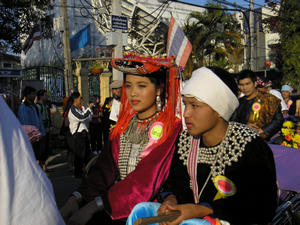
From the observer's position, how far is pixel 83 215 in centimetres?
193

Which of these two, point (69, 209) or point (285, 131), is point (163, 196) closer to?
point (69, 209)

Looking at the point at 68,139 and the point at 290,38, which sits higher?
the point at 290,38

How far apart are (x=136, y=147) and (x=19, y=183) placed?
59.1 inches

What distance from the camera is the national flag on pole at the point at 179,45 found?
5.00 m

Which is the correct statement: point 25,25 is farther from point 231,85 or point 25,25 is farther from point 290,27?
point 290,27

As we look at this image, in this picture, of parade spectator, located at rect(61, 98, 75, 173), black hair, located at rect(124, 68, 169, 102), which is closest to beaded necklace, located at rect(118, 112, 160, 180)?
black hair, located at rect(124, 68, 169, 102)

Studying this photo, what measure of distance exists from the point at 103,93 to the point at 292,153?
14.4 meters

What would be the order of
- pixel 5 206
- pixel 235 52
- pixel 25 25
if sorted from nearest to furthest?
pixel 5 206, pixel 25 25, pixel 235 52

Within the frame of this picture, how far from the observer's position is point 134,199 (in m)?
2.06

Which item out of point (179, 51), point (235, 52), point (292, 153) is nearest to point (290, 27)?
point (235, 52)

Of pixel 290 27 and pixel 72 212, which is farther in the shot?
pixel 290 27

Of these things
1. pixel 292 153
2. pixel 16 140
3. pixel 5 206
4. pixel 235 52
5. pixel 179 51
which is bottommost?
pixel 292 153

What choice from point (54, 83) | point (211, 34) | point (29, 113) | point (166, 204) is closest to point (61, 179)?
point (29, 113)

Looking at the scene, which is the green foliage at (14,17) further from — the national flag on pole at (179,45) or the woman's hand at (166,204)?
the woman's hand at (166,204)
